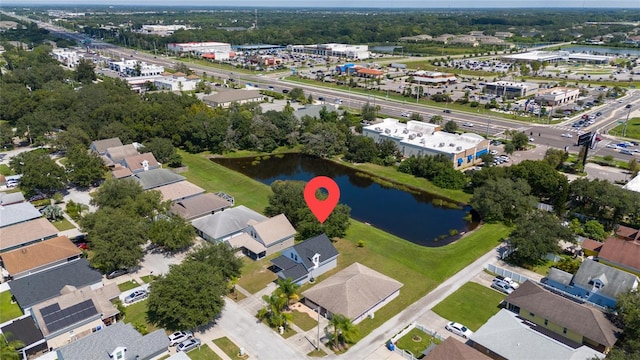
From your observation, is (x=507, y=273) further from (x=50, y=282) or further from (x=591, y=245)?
(x=50, y=282)

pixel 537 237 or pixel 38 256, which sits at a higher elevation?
pixel 537 237

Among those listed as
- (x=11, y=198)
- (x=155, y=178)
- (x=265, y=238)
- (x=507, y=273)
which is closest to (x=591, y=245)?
(x=507, y=273)

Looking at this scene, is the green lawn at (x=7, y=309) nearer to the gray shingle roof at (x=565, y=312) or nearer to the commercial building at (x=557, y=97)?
the gray shingle roof at (x=565, y=312)

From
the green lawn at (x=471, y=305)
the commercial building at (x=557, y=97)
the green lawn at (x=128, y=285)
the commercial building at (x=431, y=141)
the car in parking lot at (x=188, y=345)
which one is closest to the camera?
the car in parking lot at (x=188, y=345)

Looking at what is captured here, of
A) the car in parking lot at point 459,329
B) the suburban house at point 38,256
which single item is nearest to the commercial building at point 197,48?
the suburban house at point 38,256

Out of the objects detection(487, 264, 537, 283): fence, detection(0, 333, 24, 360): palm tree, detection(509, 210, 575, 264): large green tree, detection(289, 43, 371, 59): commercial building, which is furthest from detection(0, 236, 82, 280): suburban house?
detection(289, 43, 371, 59): commercial building

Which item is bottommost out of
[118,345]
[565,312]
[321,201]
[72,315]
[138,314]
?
[138,314]

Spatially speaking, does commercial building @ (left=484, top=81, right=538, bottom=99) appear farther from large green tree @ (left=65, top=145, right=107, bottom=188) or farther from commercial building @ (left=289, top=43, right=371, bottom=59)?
large green tree @ (left=65, top=145, right=107, bottom=188)
